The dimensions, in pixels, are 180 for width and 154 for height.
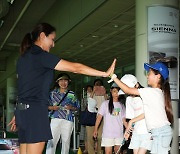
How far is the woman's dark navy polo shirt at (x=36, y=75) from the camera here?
2561 mm

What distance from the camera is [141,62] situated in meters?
5.40

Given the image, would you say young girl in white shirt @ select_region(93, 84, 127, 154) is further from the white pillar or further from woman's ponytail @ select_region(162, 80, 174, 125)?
woman's ponytail @ select_region(162, 80, 174, 125)

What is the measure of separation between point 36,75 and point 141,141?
189cm

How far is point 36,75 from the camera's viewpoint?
2.58 metres

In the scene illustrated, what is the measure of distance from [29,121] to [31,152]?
24 cm

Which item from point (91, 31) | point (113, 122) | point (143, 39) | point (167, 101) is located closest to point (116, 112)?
point (113, 122)

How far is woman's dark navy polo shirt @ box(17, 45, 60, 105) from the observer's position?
256 centimetres

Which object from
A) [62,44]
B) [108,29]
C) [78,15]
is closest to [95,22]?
[78,15]

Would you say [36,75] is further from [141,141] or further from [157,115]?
[141,141]

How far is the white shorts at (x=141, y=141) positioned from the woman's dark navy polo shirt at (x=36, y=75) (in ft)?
5.59

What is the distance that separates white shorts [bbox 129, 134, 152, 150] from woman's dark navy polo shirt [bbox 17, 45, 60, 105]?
170 cm

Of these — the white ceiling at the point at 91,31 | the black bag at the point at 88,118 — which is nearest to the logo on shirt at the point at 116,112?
the black bag at the point at 88,118

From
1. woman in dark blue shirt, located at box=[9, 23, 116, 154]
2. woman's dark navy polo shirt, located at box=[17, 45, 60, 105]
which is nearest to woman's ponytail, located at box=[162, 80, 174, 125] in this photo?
woman in dark blue shirt, located at box=[9, 23, 116, 154]

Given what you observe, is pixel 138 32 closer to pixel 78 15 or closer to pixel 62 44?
pixel 78 15
